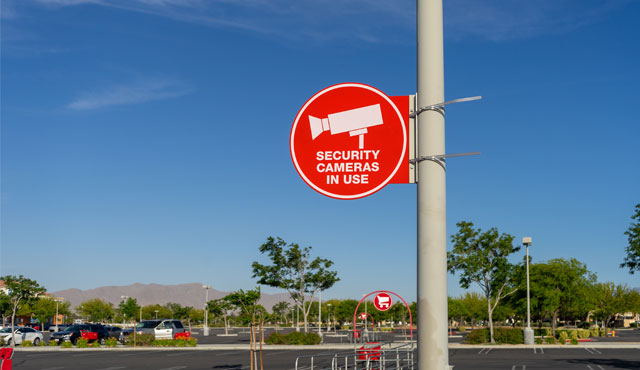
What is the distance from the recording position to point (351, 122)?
479 centimetres

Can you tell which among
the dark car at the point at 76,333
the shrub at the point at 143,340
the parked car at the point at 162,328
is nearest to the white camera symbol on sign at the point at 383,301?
the shrub at the point at 143,340

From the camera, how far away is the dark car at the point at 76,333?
148ft

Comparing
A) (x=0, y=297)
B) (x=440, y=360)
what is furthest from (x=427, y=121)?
(x=0, y=297)

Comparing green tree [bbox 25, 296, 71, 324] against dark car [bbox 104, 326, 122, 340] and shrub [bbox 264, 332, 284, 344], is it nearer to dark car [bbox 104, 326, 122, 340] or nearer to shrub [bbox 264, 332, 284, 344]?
dark car [bbox 104, 326, 122, 340]

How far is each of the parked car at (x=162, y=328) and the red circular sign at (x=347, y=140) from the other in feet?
142

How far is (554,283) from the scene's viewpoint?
53.4 meters

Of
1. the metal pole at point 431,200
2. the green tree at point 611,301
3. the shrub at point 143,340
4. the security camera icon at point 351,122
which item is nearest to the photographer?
the metal pole at point 431,200

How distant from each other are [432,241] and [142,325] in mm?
46297

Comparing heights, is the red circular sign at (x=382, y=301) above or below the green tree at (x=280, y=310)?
above

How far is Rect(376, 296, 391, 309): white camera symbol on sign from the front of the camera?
2771cm

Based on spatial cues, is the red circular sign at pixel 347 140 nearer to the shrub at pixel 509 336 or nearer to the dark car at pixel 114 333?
the shrub at pixel 509 336

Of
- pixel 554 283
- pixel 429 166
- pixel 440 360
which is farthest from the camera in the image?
pixel 554 283

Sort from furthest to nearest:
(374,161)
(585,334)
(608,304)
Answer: (608,304) < (585,334) < (374,161)

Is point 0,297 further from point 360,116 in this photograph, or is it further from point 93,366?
point 360,116
